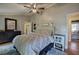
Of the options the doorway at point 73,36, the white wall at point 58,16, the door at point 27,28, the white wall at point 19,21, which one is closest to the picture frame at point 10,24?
the white wall at point 19,21

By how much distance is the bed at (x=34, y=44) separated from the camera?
1.81 m

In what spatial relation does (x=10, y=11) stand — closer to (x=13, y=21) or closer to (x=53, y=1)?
(x=13, y=21)

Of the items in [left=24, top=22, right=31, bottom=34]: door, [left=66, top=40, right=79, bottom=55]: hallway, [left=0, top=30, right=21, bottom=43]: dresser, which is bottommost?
[left=66, top=40, right=79, bottom=55]: hallway

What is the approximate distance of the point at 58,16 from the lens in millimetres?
1833

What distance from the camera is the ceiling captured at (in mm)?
1783

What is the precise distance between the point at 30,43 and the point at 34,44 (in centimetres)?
7

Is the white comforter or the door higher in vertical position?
the door

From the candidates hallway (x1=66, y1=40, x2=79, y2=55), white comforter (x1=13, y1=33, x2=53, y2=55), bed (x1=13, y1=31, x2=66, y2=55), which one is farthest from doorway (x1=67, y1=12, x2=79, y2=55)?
white comforter (x1=13, y1=33, x2=53, y2=55)

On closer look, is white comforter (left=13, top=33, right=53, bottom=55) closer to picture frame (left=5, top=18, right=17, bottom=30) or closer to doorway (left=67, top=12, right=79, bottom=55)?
picture frame (left=5, top=18, right=17, bottom=30)

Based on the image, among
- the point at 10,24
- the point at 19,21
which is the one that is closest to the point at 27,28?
the point at 19,21

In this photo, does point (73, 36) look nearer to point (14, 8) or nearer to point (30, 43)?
point (30, 43)

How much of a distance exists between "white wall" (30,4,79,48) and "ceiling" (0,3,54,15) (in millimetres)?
136

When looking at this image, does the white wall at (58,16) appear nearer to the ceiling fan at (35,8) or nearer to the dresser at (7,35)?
the ceiling fan at (35,8)

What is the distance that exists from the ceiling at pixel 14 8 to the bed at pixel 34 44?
0.41m
